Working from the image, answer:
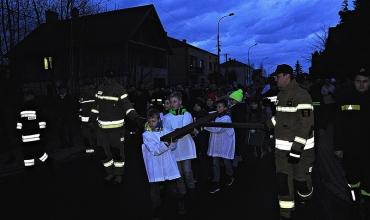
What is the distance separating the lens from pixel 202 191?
21.1 feet

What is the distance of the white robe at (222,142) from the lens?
6.26 metres

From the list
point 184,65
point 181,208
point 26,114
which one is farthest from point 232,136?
point 184,65

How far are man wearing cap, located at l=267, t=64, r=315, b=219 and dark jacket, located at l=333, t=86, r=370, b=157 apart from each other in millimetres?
549

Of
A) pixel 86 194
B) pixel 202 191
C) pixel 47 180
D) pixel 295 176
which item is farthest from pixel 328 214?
pixel 47 180

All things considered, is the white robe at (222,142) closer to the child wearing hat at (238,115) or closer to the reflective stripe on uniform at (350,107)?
the child wearing hat at (238,115)

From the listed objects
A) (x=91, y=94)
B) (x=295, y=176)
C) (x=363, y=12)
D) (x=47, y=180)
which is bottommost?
(x=47, y=180)

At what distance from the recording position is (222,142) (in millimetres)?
6312

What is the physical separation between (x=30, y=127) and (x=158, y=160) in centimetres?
402

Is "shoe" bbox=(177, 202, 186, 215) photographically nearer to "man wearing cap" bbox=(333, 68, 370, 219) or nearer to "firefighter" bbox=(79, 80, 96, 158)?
"man wearing cap" bbox=(333, 68, 370, 219)

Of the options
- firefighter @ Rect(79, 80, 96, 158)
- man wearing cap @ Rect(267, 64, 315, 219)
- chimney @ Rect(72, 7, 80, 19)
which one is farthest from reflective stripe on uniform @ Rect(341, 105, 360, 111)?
chimney @ Rect(72, 7, 80, 19)

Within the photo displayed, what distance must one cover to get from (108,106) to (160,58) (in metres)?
30.5

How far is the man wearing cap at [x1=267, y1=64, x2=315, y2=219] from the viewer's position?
427 cm

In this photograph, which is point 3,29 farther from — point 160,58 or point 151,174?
point 160,58

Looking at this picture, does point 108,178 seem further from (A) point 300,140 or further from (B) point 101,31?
(B) point 101,31
